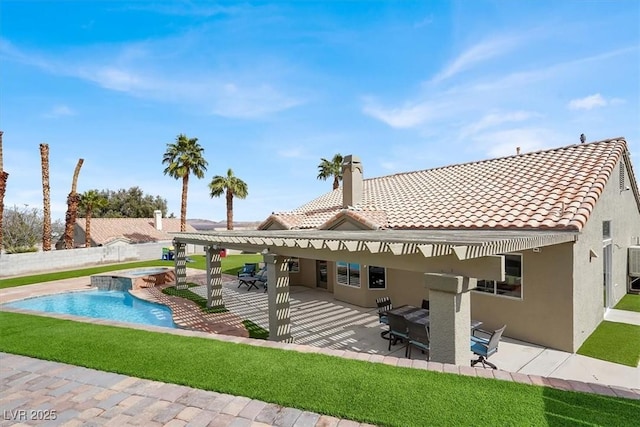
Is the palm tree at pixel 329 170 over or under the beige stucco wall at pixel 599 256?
over

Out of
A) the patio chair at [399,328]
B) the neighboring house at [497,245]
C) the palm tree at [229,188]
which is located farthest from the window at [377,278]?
the palm tree at [229,188]

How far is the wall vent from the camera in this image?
1589cm

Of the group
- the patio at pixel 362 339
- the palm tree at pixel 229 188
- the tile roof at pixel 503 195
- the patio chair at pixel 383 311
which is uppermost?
the palm tree at pixel 229 188

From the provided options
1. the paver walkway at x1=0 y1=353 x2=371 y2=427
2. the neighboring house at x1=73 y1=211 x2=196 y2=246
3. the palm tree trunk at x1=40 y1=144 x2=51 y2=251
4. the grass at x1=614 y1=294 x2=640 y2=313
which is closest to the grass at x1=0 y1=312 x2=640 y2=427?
the paver walkway at x1=0 y1=353 x2=371 y2=427

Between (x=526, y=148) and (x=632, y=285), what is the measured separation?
9605mm

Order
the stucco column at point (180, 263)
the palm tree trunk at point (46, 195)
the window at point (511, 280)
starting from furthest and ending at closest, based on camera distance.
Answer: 1. the palm tree trunk at point (46, 195)
2. the stucco column at point (180, 263)
3. the window at point (511, 280)

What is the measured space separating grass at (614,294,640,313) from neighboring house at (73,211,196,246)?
43.8m

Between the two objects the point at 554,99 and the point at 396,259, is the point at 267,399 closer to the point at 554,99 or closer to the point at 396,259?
the point at 396,259

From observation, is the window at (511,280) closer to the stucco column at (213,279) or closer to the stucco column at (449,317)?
the stucco column at (449,317)

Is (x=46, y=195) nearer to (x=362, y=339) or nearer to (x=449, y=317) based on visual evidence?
(x=362, y=339)

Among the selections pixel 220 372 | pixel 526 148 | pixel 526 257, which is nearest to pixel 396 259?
pixel 220 372

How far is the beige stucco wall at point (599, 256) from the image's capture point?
9.90 metres

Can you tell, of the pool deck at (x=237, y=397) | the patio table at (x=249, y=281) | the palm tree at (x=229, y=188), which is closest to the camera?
the pool deck at (x=237, y=397)

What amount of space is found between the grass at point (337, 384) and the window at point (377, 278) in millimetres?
8327
